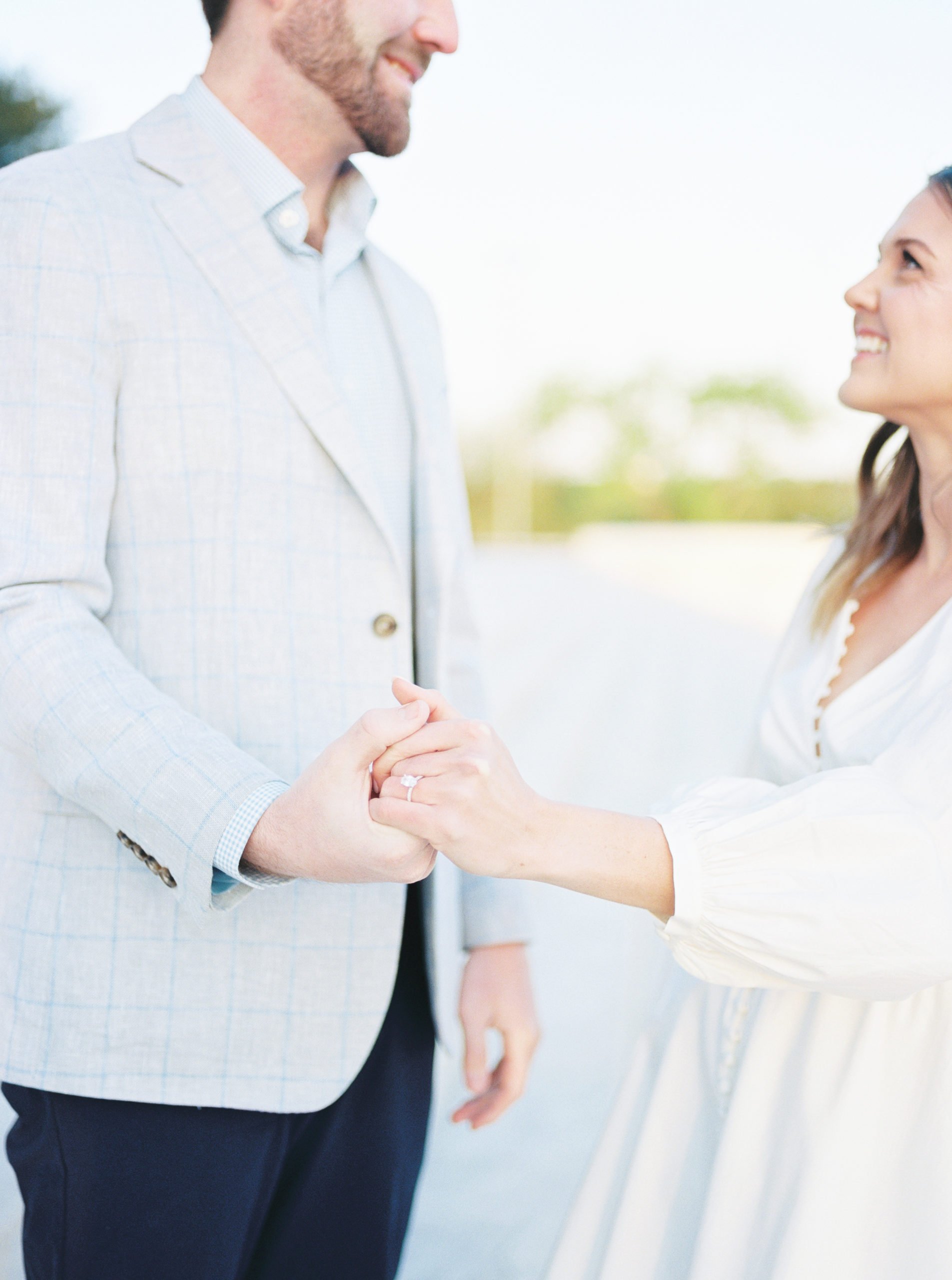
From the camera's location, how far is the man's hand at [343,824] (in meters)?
0.95

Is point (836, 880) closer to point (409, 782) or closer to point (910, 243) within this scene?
point (409, 782)

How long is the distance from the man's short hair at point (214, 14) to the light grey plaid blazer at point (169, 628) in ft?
0.41

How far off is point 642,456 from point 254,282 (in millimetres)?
39265

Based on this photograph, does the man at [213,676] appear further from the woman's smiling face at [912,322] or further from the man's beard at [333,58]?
the woman's smiling face at [912,322]

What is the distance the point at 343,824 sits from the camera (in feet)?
3.13

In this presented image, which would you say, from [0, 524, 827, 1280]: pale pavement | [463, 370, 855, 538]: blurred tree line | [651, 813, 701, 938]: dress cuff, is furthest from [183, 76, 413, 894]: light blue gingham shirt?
[463, 370, 855, 538]: blurred tree line

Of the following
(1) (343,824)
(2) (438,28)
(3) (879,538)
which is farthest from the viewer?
(3) (879,538)

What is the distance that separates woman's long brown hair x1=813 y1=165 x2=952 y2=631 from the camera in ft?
5.24

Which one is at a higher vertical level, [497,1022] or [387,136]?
[387,136]

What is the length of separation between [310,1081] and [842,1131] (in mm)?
575

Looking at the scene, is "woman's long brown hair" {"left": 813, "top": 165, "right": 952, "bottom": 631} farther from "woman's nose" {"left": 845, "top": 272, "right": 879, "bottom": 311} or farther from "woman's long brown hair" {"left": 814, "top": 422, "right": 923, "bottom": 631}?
"woman's nose" {"left": 845, "top": 272, "right": 879, "bottom": 311}

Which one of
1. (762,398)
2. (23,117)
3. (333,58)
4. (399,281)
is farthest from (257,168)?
(762,398)

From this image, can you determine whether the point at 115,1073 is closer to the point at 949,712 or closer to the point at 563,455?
the point at 949,712

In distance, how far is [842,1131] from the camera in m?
1.17
